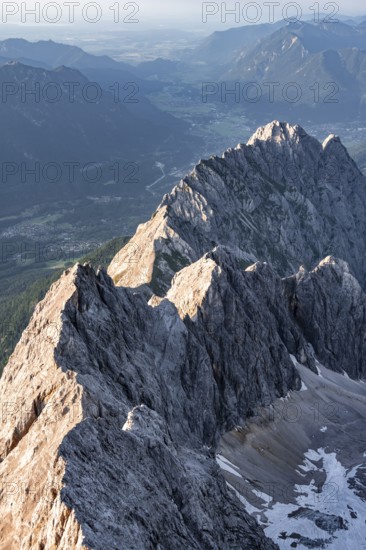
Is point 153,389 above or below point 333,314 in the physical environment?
above

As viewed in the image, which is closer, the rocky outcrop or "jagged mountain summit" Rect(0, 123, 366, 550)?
"jagged mountain summit" Rect(0, 123, 366, 550)

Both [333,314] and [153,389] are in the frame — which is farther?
[333,314]

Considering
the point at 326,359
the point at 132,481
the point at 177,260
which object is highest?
the point at 132,481

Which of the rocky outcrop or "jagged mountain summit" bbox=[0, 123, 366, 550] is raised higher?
"jagged mountain summit" bbox=[0, 123, 366, 550]

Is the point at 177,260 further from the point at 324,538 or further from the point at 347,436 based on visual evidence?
the point at 324,538

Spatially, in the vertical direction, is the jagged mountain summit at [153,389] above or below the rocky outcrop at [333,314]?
above

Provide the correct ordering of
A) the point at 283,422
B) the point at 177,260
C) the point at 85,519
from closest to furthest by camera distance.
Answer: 1. the point at 85,519
2. the point at 283,422
3. the point at 177,260

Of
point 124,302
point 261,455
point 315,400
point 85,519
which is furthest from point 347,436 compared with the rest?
point 85,519

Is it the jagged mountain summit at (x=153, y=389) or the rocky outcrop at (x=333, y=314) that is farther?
the rocky outcrop at (x=333, y=314)
